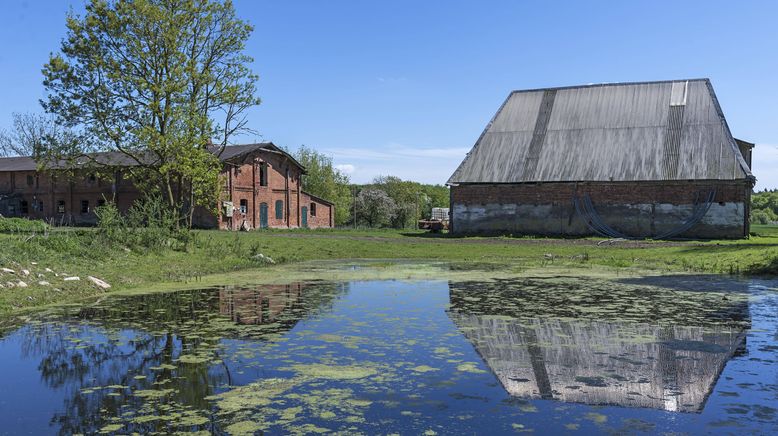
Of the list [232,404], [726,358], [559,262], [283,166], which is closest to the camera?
[232,404]

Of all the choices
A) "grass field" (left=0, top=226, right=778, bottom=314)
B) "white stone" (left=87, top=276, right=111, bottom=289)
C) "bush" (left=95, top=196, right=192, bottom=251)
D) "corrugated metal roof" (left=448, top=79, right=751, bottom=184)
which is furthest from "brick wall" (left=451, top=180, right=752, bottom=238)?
"white stone" (left=87, top=276, right=111, bottom=289)

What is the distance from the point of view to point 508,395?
620 cm

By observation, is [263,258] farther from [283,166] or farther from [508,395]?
[283,166]

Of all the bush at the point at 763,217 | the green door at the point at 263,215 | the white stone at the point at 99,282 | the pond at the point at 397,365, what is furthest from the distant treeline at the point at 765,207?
the white stone at the point at 99,282

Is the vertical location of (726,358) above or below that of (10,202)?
below

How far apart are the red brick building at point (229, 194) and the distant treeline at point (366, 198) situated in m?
9.92

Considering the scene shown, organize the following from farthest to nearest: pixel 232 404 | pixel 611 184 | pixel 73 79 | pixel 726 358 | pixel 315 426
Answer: pixel 611 184 → pixel 73 79 → pixel 726 358 → pixel 232 404 → pixel 315 426

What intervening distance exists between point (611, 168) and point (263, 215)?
24.6 meters

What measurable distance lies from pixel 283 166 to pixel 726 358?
142 feet

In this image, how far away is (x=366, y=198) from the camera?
212 ft

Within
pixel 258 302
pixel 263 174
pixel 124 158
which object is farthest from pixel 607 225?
pixel 124 158

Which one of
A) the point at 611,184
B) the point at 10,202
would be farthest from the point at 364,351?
the point at 10,202

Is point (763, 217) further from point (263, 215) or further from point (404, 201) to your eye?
point (263, 215)

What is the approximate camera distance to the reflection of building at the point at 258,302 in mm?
10781
